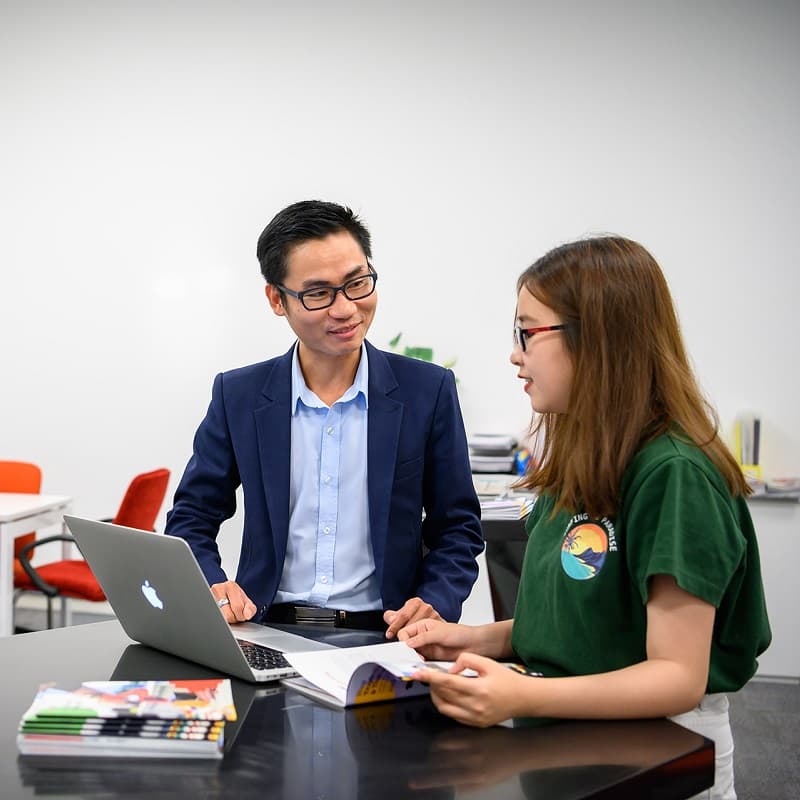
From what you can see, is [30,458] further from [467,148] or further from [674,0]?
[674,0]

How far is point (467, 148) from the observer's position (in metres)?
4.94

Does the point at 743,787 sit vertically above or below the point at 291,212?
below

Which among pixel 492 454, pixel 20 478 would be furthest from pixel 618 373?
pixel 20 478

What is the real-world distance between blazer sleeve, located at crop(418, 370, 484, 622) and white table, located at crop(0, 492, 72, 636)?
212cm

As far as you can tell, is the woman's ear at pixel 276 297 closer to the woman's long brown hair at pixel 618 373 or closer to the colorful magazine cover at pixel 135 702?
the woman's long brown hair at pixel 618 373

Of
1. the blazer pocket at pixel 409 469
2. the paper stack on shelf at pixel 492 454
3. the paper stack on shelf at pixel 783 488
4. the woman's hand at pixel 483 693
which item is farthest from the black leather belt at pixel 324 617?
the paper stack on shelf at pixel 783 488

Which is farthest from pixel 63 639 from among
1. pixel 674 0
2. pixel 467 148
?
pixel 674 0

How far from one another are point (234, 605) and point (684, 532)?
884mm

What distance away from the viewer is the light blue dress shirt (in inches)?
81.7

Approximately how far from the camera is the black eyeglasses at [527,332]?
1403 millimetres

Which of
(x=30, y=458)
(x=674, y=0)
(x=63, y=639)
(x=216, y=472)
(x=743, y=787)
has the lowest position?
(x=743, y=787)

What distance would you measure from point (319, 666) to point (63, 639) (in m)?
0.58

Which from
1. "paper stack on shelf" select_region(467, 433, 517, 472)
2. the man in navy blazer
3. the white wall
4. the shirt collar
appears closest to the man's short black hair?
the man in navy blazer

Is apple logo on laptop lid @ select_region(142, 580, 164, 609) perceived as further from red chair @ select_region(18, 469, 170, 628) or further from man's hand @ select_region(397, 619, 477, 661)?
red chair @ select_region(18, 469, 170, 628)
